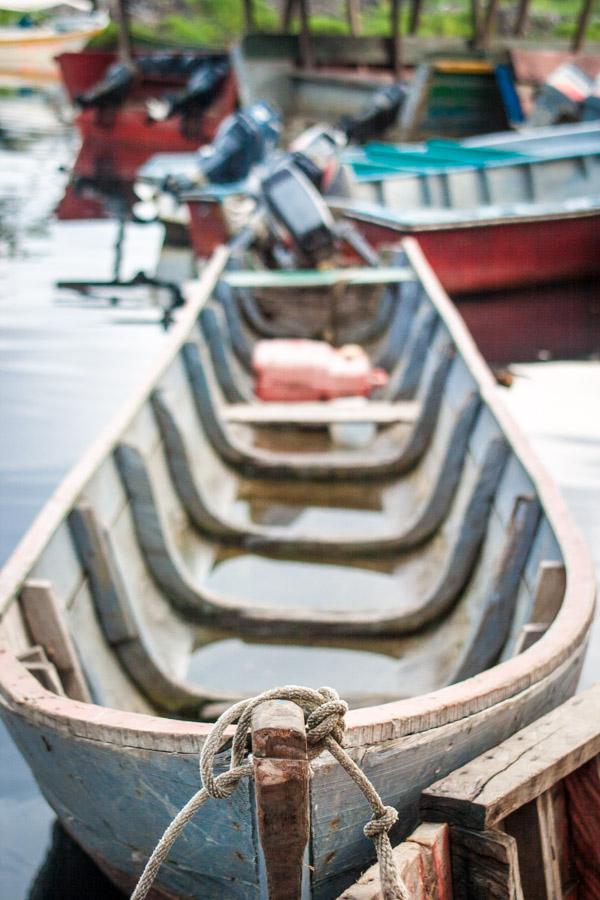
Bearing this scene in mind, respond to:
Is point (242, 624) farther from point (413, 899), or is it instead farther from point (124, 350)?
point (124, 350)

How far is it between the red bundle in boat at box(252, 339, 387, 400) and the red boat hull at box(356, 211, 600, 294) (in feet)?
11.1

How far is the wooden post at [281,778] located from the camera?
5.48 feet

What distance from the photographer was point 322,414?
213 inches

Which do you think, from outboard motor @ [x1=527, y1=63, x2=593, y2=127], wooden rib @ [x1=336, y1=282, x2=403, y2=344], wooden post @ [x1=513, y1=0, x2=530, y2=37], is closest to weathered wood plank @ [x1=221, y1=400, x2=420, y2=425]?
wooden rib @ [x1=336, y1=282, x2=403, y2=344]

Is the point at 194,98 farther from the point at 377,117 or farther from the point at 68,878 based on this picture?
the point at 68,878

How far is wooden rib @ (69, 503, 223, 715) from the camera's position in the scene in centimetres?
328

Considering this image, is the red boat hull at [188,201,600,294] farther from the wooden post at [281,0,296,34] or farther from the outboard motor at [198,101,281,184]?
the wooden post at [281,0,296,34]

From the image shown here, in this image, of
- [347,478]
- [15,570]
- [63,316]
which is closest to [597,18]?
[63,316]

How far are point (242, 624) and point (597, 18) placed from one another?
42457mm

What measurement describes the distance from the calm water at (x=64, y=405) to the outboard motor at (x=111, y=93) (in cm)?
690

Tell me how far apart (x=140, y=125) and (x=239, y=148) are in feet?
33.1

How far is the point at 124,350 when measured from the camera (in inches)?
366

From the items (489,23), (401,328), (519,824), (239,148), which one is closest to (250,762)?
(519,824)

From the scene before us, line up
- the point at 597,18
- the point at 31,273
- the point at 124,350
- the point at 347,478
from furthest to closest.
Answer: the point at 597,18
the point at 31,273
the point at 124,350
the point at 347,478
